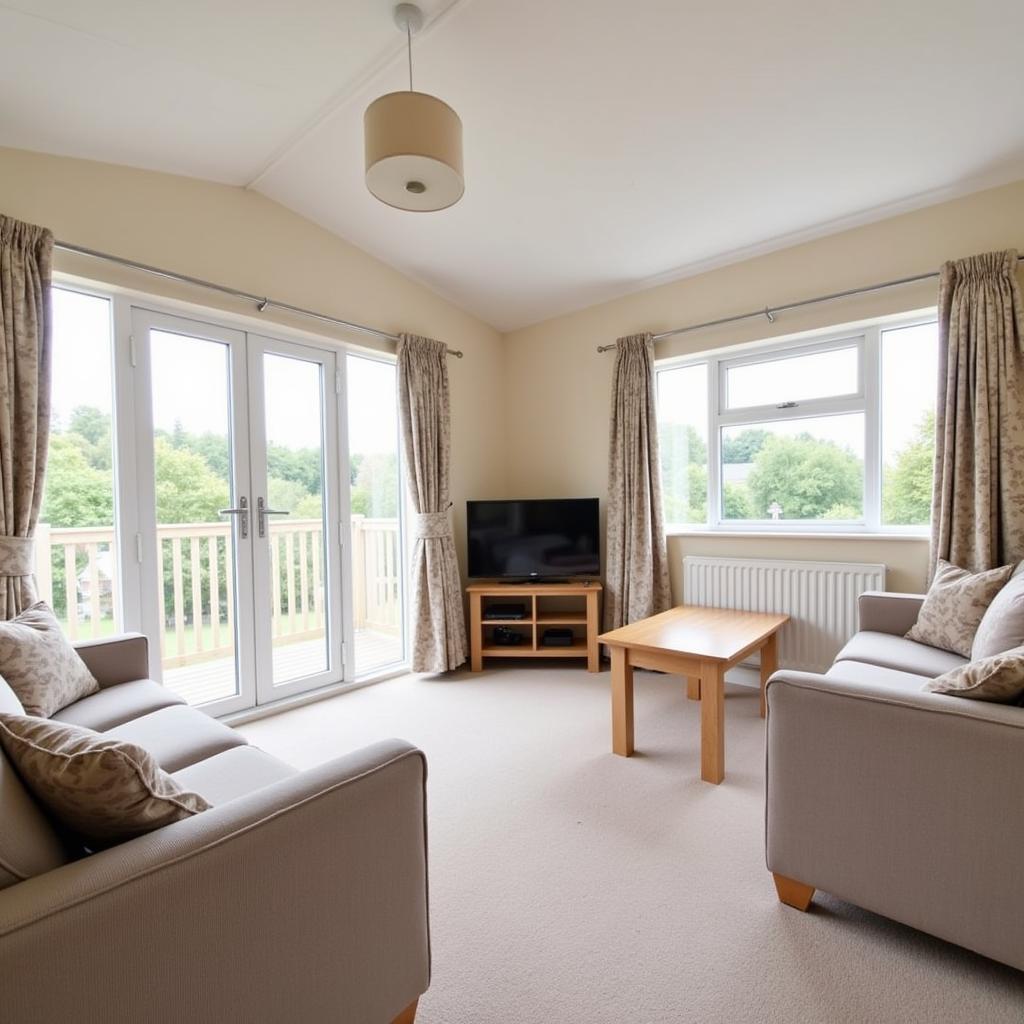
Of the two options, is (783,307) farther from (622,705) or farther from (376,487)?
(376,487)

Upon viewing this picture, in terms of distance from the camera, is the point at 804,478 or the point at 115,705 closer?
the point at 115,705

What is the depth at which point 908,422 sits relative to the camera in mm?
3014

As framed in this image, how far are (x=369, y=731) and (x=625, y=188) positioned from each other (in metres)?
3.05

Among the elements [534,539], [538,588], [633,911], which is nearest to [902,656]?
[633,911]

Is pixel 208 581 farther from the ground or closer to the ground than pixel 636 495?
closer to the ground

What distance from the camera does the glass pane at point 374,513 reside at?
11.9ft

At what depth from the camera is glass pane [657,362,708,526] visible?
147 inches

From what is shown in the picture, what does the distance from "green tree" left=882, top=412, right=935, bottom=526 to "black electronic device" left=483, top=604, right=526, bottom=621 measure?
7.47 feet

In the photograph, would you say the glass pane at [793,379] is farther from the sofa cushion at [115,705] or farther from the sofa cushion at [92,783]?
the sofa cushion at [92,783]

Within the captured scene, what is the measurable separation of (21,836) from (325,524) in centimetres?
267

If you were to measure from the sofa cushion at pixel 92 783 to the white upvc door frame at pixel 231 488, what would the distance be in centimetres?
200

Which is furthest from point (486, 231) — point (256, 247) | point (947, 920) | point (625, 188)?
point (947, 920)

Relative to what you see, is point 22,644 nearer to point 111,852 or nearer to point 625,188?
point 111,852

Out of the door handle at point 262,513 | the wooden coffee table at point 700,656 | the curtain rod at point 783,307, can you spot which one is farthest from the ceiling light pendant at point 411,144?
the curtain rod at point 783,307
